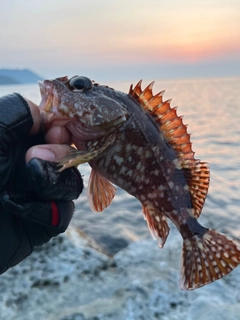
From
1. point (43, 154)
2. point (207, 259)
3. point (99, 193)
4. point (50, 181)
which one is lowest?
point (207, 259)

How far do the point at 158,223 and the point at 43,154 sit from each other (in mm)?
1639

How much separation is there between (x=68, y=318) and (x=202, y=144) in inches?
494

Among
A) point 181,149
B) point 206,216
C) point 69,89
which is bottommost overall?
point 206,216

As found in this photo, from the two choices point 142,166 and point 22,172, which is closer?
point 22,172

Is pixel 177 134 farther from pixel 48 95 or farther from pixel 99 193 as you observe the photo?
pixel 48 95

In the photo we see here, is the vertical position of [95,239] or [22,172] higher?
[22,172]

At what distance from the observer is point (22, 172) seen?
10.4 ft

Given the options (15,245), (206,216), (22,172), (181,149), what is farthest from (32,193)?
(206,216)

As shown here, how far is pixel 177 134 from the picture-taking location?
3609 millimetres

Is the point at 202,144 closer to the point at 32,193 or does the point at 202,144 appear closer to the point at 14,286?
the point at 14,286

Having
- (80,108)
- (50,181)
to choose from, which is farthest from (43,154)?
(80,108)

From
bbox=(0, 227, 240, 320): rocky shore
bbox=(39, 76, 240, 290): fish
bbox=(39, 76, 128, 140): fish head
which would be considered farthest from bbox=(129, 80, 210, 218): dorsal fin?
bbox=(0, 227, 240, 320): rocky shore

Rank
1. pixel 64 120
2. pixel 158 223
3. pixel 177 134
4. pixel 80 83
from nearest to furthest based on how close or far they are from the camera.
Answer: pixel 64 120 → pixel 80 83 → pixel 177 134 → pixel 158 223

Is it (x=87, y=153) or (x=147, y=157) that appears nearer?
(x=87, y=153)
